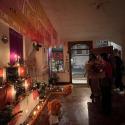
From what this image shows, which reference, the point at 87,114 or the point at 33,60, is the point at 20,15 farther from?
the point at 33,60

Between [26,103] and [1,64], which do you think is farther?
[26,103]

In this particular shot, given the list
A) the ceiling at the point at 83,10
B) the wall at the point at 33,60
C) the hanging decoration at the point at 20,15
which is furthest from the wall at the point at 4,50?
the hanging decoration at the point at 20,15

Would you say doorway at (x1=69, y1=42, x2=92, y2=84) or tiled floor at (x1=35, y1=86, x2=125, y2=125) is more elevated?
doorway at (x1=69, y1=42, x2=92, y2=84)

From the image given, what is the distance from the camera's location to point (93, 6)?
16.0ft

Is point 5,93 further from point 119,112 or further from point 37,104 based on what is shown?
point 119,112

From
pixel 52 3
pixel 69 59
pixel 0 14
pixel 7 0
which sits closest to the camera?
pixel 0 14

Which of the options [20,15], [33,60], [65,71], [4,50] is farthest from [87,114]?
[65,71]

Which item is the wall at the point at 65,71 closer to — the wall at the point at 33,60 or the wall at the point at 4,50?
the wall at the point at 33,60

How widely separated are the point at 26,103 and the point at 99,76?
6.11 ft

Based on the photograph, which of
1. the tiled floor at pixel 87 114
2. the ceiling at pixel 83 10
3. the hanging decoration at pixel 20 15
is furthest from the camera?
the tiled floor at pixel 87 114

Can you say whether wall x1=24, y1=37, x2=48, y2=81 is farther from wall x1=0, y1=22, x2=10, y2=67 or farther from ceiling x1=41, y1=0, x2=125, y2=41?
wall x1=0, y1=22, x2=10, y2=67

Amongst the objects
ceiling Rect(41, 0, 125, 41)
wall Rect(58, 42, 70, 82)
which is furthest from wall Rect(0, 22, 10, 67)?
wall Rect(58, 42, 70, 82)

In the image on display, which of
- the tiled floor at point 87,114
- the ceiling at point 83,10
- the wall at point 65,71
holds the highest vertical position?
the ceiling at point 83,10

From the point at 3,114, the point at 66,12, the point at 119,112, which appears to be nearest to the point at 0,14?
the point at 3,114
